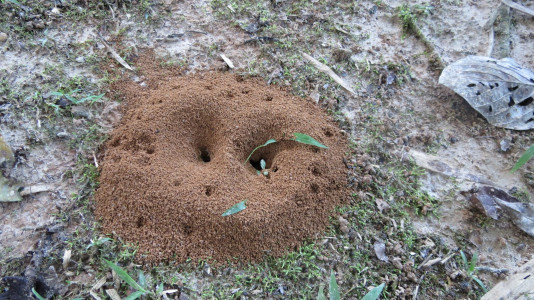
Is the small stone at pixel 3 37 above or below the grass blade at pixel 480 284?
above

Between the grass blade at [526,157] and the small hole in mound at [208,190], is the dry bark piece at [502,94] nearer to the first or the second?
the grass blade at [526,157]

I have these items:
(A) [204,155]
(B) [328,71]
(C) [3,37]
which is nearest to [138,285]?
(A) [204,155]

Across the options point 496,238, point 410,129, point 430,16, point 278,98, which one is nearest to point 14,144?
point 278,98

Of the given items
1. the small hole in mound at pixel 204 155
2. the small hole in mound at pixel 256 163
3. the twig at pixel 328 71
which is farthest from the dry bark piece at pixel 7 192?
the twig at pixel 328 71

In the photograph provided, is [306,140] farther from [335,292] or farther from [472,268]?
[472,268]

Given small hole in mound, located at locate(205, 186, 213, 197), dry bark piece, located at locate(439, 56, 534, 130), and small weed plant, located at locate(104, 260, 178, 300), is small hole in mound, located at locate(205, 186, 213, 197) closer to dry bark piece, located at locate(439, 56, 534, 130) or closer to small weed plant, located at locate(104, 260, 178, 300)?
small weed plant, located at locate(104, 260, 178, 300)

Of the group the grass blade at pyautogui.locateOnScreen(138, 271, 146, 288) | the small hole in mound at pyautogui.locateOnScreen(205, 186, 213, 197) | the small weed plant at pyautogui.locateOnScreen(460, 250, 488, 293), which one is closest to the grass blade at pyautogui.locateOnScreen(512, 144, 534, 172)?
the small weed plant at pyautogui.locateOnScreen(460, 250, 488, 293)
